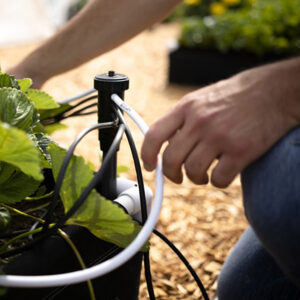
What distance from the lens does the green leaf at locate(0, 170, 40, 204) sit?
0.68 meters

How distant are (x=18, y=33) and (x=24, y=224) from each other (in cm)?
442

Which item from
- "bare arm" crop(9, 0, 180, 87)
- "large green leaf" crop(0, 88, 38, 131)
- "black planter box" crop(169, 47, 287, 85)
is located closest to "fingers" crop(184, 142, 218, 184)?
"large green leaf" crop(0, 88, 38, 131)

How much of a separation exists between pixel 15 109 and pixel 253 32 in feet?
9.66

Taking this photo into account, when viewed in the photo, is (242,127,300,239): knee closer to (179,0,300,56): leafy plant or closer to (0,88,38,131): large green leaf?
(0,88,38,131): large green leaf

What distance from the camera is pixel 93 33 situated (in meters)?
1.06

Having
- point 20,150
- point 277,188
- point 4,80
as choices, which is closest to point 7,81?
point 4,80

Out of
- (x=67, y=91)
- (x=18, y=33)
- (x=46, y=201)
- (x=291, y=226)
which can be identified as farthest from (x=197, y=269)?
(x=18, y=33)

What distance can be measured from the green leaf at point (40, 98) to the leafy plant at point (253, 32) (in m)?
2.77

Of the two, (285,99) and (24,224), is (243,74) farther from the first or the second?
(24,224)

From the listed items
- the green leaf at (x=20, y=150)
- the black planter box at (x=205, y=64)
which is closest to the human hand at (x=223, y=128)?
the green leaf at (x=20, y=150)

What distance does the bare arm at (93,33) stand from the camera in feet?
3.34

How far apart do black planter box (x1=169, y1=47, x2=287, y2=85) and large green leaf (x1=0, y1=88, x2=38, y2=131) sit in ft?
9.40

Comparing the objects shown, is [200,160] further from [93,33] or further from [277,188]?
[93,33]

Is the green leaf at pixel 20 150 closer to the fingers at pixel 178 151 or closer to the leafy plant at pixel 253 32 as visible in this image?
the fingers at pixel 178 151
